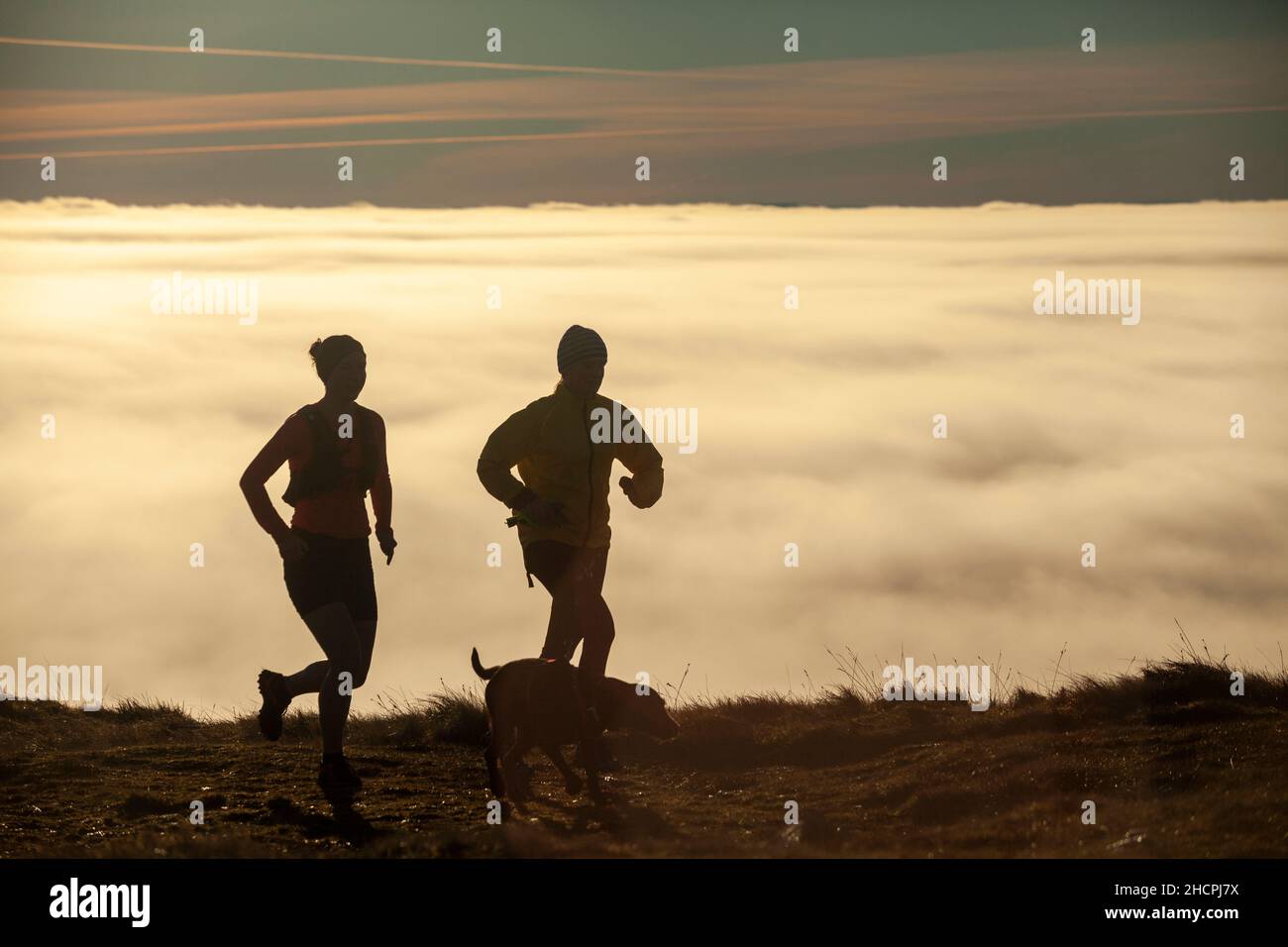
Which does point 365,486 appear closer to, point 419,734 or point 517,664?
point 517,664

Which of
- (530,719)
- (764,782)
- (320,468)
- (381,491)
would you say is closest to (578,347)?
(381,491)

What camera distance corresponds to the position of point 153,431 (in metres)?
116

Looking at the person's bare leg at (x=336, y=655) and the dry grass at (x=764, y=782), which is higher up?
the person's bare leg at (x=336, y=655)

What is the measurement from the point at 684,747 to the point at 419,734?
6.41ft

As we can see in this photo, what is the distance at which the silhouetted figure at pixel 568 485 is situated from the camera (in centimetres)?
796

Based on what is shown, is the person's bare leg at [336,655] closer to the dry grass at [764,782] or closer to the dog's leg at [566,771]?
the dry grass at [764,782]

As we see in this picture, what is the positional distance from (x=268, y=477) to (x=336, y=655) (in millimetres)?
985

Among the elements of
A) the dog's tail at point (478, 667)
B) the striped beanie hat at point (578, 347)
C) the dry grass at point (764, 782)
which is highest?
the striped beanie hat at point (578, 347)

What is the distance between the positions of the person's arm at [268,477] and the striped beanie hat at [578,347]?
1494 millimetres

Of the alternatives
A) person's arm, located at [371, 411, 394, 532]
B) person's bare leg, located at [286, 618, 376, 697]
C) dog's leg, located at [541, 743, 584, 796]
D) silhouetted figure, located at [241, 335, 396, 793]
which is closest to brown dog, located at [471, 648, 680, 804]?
dog's leg, located at [541, 743, 584, 796]

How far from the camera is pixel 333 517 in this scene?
7.77 m

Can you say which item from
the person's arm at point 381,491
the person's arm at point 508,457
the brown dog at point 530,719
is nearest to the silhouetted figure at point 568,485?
the person's arm at point 508,457

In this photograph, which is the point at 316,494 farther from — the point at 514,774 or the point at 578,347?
the point at 514,774
